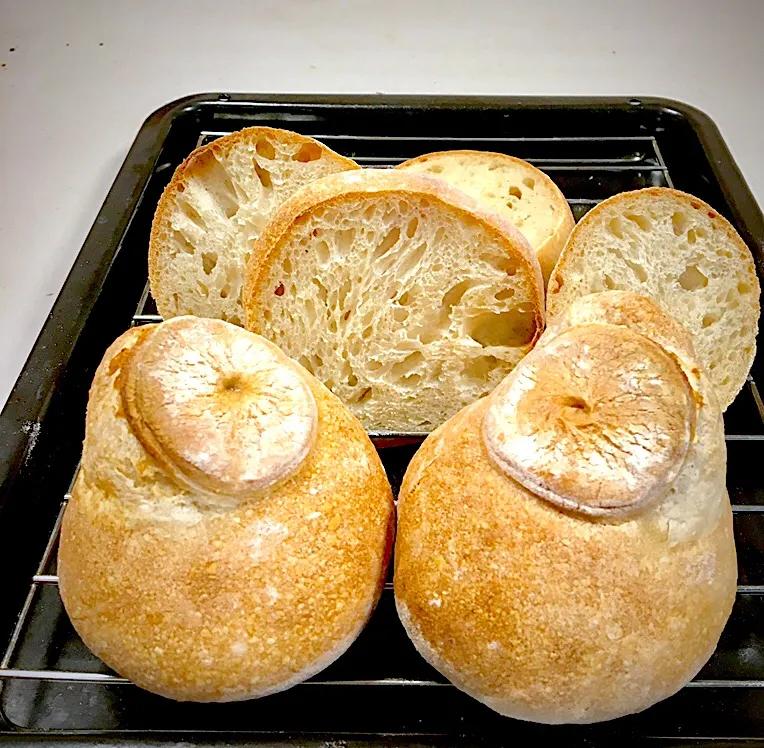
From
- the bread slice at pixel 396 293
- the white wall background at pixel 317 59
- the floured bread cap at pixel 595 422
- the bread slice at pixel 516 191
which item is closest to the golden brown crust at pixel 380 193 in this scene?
the bread slice at pixel 396 293

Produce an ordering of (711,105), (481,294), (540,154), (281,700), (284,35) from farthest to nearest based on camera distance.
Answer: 1. (284,35)
2. (711,105)
3. (540,154)
4. (481,294)
5. (281,700)

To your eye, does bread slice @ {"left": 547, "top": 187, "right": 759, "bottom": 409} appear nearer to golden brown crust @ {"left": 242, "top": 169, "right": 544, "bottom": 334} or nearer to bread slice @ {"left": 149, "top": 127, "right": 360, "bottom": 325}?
golden brown crust @ {"left": 242, "top": 169, "right": 544, "bottom": 334}

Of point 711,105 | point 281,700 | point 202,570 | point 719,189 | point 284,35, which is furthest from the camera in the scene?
point 284,35

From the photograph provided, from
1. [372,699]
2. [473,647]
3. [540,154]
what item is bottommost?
[372,699]

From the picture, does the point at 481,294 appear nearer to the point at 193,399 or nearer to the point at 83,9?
the point at 193,399

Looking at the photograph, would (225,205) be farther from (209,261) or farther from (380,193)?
(380,193)

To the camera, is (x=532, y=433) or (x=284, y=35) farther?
(x=284, y=35)

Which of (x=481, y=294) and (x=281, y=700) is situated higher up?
(x=481, y=294)

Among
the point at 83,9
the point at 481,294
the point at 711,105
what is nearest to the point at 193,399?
the point at 481,294
